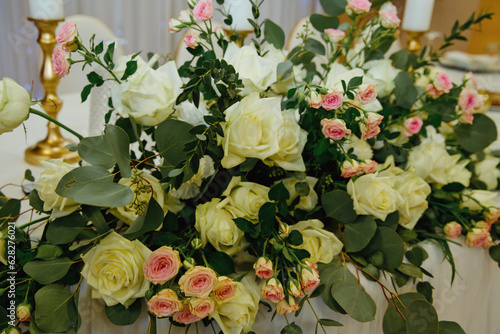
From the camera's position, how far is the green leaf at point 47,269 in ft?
1.71

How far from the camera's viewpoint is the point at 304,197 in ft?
2.09

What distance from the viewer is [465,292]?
2.59ft

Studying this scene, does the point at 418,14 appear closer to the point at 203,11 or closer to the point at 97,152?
the point at 203,11

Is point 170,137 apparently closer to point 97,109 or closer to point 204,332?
point 204,332

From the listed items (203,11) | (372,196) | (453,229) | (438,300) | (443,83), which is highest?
(203,11)

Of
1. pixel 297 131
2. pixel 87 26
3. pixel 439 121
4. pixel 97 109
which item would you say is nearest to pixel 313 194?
pixel 297 131

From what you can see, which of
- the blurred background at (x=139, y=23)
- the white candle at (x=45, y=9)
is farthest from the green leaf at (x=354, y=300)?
the blurred background at (x=139, y=23)

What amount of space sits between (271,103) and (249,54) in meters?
0.12

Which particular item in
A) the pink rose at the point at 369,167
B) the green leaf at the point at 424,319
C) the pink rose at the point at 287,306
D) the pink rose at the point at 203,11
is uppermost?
the pink rose at the point at 203,11

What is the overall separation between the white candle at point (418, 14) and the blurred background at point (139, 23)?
41.8 inches

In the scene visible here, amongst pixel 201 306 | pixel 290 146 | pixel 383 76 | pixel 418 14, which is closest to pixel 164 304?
pixel 201 306

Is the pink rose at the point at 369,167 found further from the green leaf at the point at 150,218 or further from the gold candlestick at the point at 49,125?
the gold candlestick at the point at 49,125

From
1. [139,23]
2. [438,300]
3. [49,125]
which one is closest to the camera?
[438,300]

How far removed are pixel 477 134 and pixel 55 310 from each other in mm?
811
